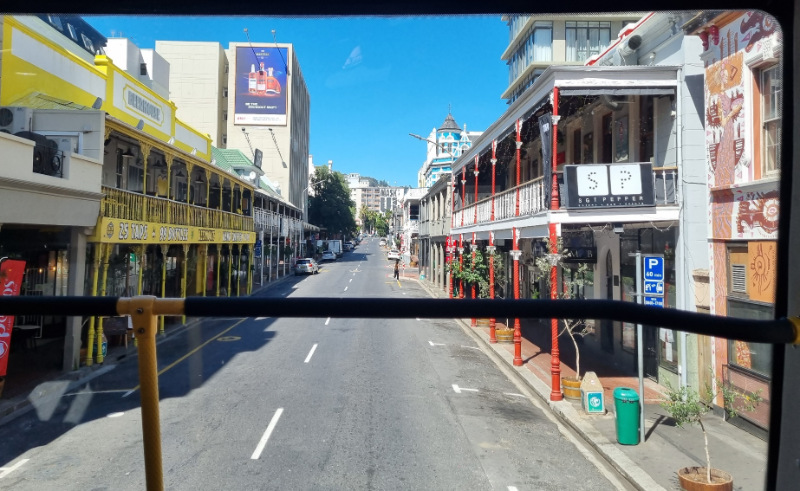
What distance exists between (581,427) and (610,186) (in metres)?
3.91

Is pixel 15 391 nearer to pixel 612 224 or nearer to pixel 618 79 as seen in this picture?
pixel 612 224

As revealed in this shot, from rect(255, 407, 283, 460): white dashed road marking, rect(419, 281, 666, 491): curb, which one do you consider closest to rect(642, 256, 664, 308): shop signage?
rect(419, 281, 666, 491): curb

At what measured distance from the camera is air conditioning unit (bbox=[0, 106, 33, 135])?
637 cm

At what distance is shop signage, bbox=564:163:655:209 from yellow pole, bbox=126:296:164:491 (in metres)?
5.43

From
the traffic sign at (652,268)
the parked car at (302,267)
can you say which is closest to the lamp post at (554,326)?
the traffic sign at (652,268)

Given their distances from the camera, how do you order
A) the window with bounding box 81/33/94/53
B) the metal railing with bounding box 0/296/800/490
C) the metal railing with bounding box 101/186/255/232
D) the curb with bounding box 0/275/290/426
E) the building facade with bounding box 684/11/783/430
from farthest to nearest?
the window with bounding box 81/33/94/53, the metal railing with bounding box 101/186/255/232, the curb with bounding box 0/275/290/426, the building facade with bounding box 684/11/783/430, the metal railing with bounding box 0/296/800/490

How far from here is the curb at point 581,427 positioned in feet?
8.50

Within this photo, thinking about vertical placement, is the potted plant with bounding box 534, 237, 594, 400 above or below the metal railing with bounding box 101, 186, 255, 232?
below

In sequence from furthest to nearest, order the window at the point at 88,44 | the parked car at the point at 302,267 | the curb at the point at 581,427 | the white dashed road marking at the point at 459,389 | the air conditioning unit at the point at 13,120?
the window at the point at 88,44 < the parked car at the point at 302,267 < the air conditioning unit at the point at 13,120 < the white dashed road marking at the point at 459,389 < the curb at the point at 581,427

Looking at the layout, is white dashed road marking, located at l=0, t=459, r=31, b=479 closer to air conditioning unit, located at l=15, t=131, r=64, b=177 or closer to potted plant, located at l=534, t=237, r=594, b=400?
air conditioning unit, located at l=15, t=131, r=64, b=177

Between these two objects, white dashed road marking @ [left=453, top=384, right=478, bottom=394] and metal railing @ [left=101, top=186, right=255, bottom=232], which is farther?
metal railing @ [left=101, top=186, right=255, bottom=232]

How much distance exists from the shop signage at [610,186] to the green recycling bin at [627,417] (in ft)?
8.28

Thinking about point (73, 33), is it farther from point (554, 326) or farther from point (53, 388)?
point (554, 326)

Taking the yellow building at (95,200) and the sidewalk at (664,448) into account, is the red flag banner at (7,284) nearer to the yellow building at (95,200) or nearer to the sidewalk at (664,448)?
the yellow building at (95,200)
